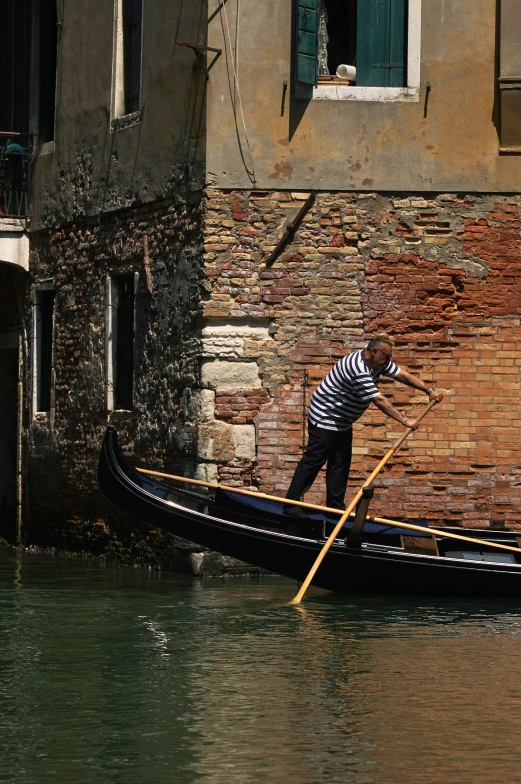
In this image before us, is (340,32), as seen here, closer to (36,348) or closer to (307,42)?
(307,42)

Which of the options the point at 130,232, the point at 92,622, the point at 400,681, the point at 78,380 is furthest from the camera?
the point at 78,380

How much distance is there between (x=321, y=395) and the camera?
11.1 m

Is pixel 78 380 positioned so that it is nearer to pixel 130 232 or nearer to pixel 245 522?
pixel 130 232

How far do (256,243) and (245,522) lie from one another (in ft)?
8.60

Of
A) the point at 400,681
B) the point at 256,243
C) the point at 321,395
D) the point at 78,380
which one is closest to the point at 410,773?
the point at 400,681

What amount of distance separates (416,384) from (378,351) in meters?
0.41

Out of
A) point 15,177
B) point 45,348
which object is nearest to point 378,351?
point 45,348

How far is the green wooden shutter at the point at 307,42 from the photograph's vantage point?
1173 centimetres

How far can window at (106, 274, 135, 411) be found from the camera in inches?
527

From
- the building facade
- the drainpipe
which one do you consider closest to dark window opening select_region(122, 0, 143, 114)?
the building facade

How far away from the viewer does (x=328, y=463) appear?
11.1m

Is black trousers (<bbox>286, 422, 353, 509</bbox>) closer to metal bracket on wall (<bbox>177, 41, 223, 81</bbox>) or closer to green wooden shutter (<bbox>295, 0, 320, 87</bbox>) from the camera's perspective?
green wooden shutter (<bbox>295, 0, 320, 87</bbox>)

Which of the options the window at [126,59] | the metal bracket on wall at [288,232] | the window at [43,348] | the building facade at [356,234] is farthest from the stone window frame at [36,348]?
the metal bracket on wall at [288,232]

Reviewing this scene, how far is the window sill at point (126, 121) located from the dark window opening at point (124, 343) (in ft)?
4.17
